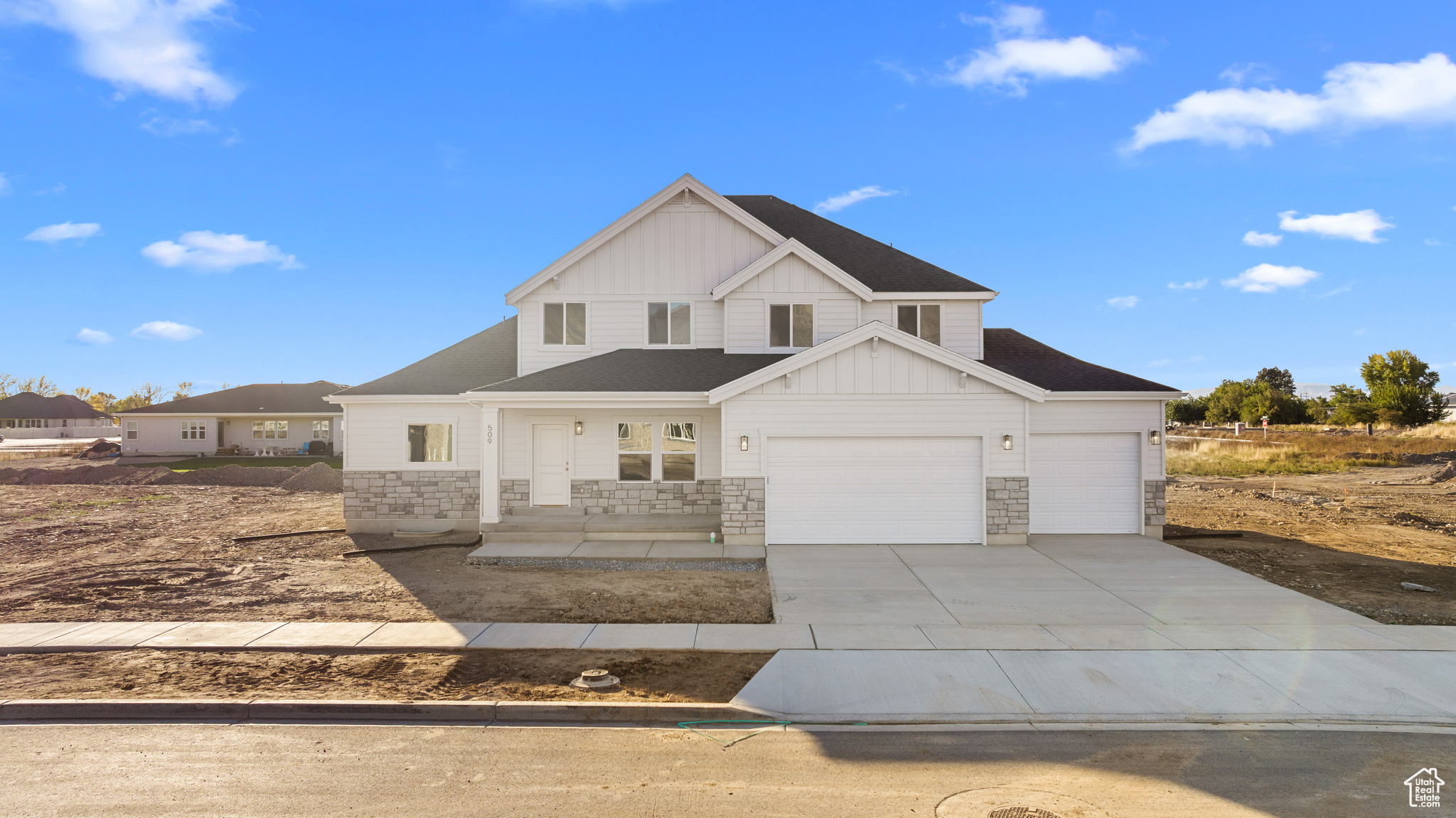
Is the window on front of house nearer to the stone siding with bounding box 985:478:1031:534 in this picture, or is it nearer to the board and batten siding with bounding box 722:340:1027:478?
the board and batten siding with bounding box 722:340:1027:478

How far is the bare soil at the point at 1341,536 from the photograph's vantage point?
10453 mm

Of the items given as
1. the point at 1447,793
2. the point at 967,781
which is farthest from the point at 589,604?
the point at 1447,793

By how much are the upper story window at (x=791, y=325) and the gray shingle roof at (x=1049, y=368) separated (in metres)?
4.41

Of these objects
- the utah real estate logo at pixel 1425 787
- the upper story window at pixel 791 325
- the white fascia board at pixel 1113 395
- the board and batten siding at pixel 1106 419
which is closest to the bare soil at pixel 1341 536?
the board and batten siding at pixel 1106 419

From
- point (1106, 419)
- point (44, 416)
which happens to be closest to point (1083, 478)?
point (1106, 419)

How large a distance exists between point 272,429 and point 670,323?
110 feet

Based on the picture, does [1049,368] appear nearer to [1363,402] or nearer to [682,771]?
[682,771]

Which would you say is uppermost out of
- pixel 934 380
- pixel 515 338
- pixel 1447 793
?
pixel 515 338

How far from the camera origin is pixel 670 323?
17.3 metres

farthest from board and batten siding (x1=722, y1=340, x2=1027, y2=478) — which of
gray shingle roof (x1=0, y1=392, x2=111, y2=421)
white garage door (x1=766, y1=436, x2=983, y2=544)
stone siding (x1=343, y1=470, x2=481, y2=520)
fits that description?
gray shingle roof (x1=0, y1=392, x2=111, y2=421)

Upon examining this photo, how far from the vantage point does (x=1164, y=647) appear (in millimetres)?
7992

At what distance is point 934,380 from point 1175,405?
9064 cm

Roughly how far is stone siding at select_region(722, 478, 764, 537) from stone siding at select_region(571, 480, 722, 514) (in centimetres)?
208

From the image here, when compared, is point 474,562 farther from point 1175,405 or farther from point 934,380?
point 1175,405
